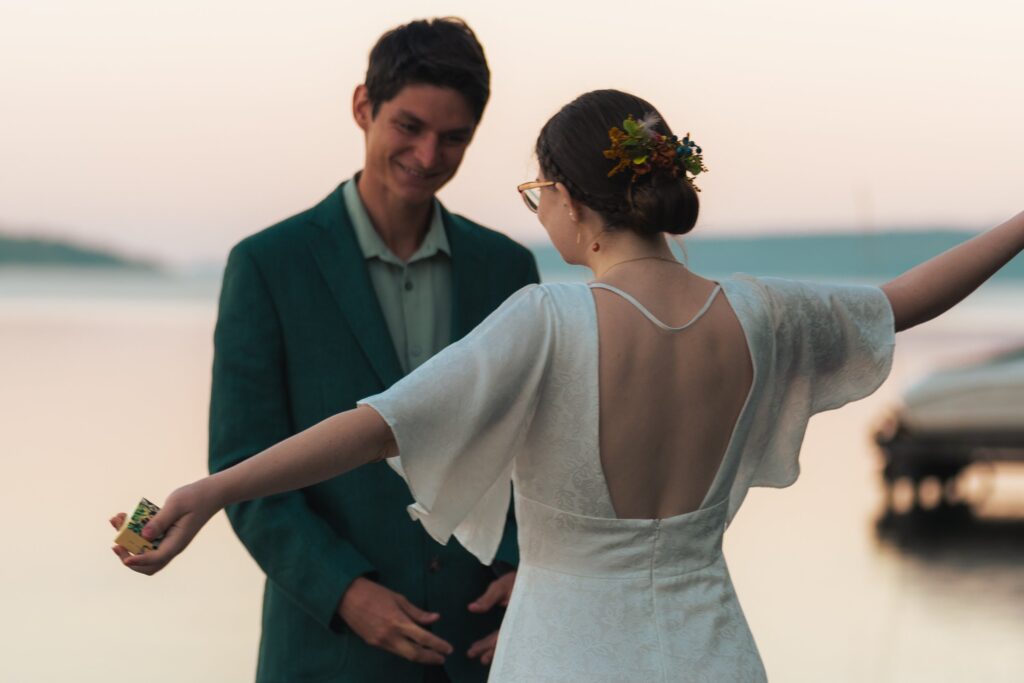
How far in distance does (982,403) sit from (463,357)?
7272 millimetres

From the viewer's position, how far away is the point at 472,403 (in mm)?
1783

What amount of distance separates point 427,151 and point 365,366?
0.33 meters

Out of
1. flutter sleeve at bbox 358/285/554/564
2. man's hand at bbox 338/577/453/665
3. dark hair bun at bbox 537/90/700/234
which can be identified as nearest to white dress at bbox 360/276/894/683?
flutter sleeve at bbox 358/285/554/564

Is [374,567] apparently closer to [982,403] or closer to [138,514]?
[138,514]

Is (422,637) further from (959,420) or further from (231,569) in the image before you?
(959,420)

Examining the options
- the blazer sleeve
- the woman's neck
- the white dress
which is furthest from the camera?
the blazer sleeve

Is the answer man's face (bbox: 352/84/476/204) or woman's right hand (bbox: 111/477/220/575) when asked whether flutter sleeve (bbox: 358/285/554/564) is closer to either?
woman's right hand (bbox: 111/477/220/575)

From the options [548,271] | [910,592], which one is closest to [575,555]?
[910,592]

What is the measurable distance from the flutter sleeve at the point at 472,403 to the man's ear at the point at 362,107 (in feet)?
2.43

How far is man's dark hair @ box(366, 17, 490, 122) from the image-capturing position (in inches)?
94.5

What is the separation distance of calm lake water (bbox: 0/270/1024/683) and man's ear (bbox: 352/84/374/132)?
2586mm

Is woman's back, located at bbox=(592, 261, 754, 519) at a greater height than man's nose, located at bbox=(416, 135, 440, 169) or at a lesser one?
lesser

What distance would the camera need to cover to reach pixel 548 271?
74.0 ft

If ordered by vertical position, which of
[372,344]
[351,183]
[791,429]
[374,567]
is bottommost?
[374,567]
